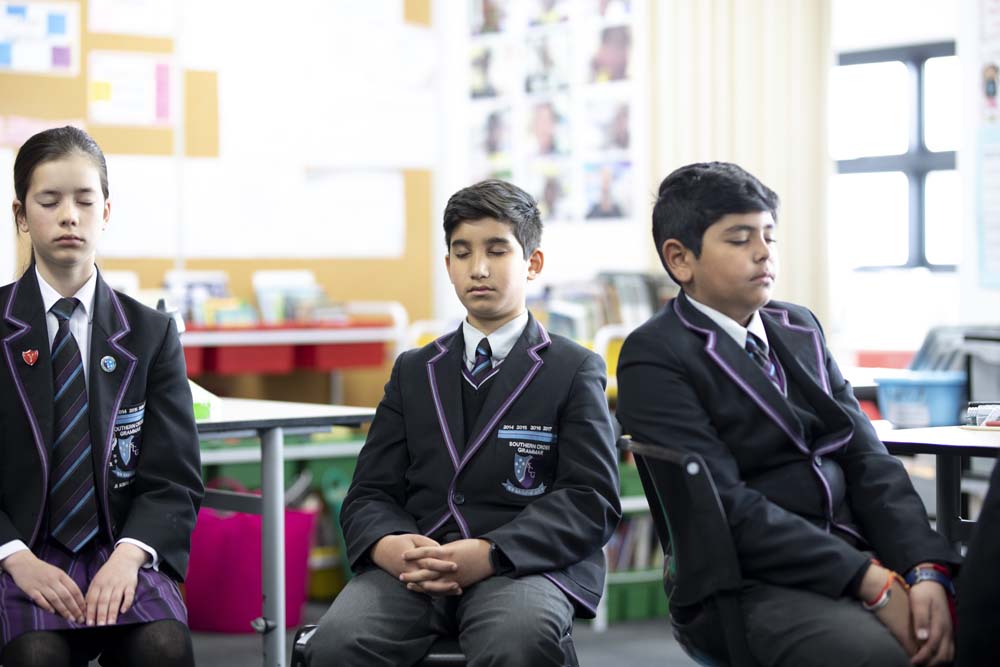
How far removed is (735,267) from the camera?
1869 mm

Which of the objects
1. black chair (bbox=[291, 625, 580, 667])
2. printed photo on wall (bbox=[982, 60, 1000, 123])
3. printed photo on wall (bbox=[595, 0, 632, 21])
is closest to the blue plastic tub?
printed photo on wall (bbox=[982, 60, 1000, 123])

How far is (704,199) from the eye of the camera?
1899 mm

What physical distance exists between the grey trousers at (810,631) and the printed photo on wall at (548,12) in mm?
3784

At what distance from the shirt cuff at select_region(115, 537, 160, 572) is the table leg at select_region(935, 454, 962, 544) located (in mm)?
1309

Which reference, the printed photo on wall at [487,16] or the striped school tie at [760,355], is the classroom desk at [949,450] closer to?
the striped school tie at [760,355]

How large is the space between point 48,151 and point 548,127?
3346mm

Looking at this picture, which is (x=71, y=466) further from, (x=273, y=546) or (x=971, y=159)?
(x=971, y=159)

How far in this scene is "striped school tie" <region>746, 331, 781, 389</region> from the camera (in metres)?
1.90

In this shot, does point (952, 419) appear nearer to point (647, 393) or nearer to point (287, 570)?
point (287, 570)

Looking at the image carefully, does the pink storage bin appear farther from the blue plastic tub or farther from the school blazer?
the blue plastic tub

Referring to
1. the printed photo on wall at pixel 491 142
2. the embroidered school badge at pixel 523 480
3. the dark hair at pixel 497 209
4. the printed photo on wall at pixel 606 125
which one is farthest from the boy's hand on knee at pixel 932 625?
the printed photo on wall at pixel 491 142

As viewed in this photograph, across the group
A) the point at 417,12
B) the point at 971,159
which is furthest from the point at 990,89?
the point at 417,12

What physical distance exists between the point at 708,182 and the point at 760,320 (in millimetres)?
234

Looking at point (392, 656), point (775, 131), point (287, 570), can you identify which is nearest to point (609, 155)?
point (775, 131)
